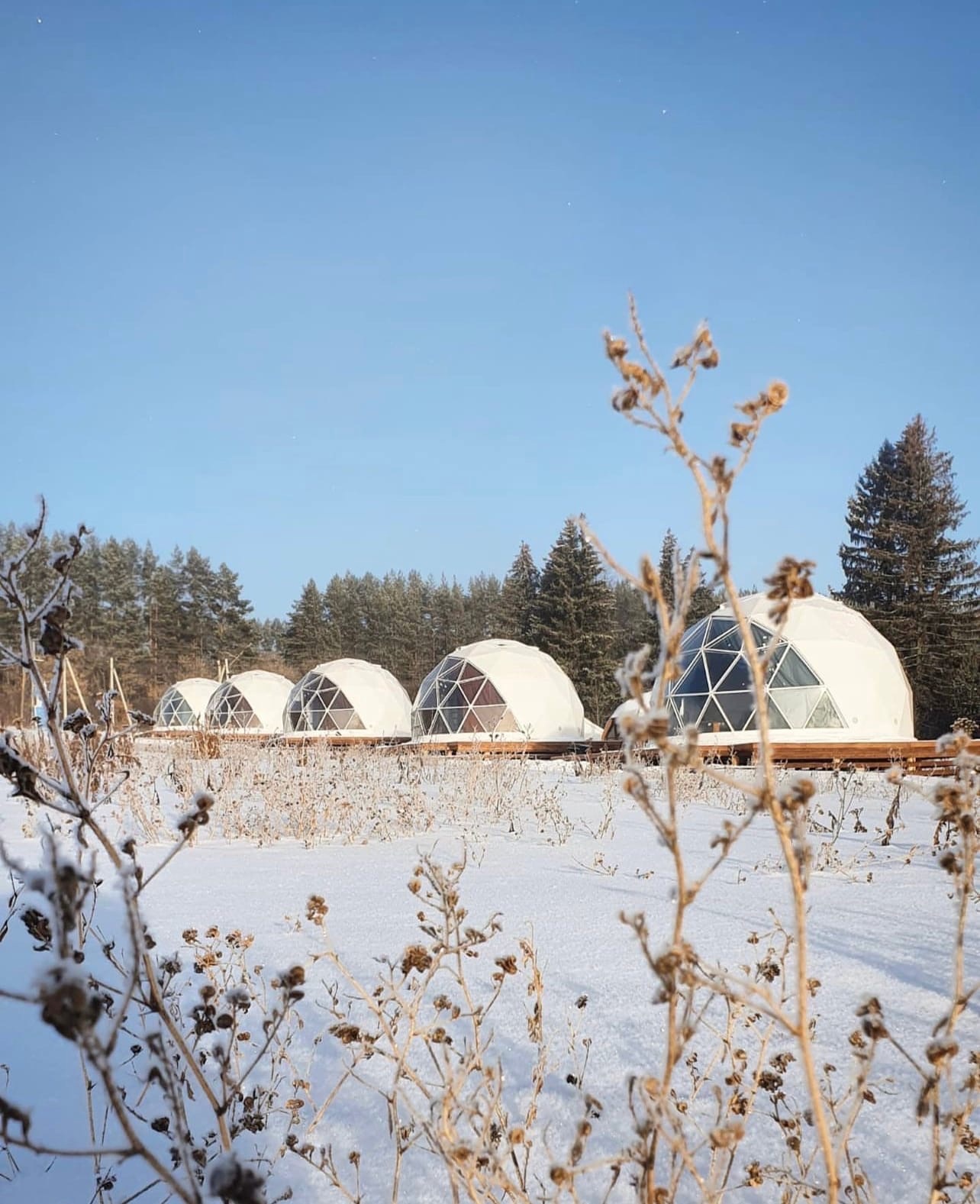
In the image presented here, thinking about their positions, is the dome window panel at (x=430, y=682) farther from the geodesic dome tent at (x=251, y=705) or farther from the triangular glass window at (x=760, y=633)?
the triangular glass window at (x=760, y=633)

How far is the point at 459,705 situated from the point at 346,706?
6.19 m

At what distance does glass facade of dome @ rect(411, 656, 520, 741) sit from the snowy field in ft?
50.0

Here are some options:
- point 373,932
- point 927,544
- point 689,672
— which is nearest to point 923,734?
point 927,544

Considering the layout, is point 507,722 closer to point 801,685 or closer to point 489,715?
point 489,715

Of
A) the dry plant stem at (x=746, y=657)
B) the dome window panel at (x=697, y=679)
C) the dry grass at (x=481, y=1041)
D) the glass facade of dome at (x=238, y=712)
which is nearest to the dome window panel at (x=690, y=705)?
the dome window panel at (x=697, y=679)

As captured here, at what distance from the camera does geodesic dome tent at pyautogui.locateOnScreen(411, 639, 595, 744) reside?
23000mm

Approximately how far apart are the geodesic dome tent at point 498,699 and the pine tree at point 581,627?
11.7 m

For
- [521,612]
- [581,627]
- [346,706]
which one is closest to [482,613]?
[521,612]

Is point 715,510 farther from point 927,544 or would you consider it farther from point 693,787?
point 927,544

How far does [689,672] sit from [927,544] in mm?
21433

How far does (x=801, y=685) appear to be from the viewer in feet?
55.2

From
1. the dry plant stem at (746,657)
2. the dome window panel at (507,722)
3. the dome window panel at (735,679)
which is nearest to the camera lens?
the dry plant stem at (746,657)

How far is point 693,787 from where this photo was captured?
8719 millimetres

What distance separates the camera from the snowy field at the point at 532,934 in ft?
6.20
